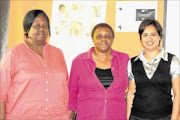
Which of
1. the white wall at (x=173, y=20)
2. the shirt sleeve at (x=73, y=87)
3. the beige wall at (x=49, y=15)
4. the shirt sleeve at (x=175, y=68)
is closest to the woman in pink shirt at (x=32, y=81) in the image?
the shirt sleeve at (x=73, y=87)

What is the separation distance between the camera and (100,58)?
204 cm

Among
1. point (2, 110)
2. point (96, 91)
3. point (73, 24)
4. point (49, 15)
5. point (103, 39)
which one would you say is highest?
point (49, 15)

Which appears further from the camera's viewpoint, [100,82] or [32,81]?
[100,82]

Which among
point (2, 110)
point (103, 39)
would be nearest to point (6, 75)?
point (2, 110)

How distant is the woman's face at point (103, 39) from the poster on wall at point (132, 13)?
50 centimetres

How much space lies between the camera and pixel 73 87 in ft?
6.75

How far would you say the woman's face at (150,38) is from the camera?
182 centimetres

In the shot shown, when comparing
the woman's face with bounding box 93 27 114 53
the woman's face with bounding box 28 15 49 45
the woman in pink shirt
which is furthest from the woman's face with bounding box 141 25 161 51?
the woman's face with bounding box 28 15 49 45

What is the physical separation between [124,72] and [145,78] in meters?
0.25

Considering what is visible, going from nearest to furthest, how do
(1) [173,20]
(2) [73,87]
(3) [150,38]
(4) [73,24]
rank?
(3) [150,38]
(2) [73,87]
(1) [173,20]
(4) [73,24]

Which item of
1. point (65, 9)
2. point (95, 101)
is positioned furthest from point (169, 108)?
point (65, 9)

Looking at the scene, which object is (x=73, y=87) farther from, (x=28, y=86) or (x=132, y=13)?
(x=132, y=13)

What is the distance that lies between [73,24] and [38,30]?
742 millimetres

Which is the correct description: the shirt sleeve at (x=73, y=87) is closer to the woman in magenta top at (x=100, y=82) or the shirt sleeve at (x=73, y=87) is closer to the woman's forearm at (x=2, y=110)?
the woman in magenta top at (x=100, y=82)
